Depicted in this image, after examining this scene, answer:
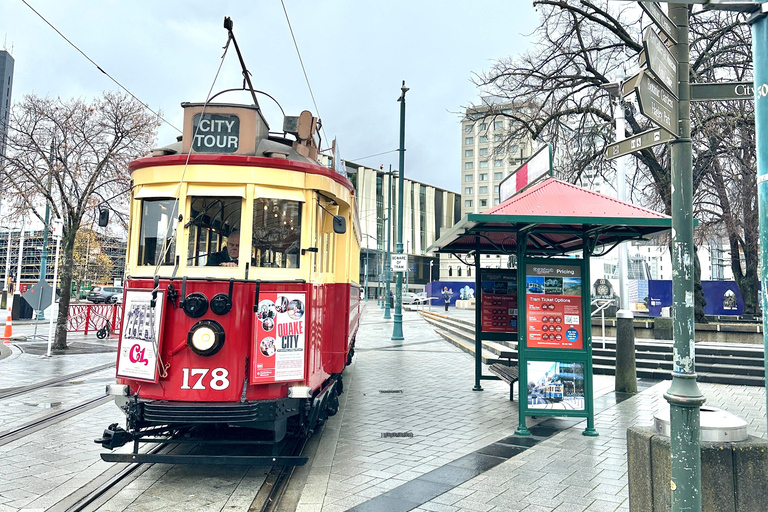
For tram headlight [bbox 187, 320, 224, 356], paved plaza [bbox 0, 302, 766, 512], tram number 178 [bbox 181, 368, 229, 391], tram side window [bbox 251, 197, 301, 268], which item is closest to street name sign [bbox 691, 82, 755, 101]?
paved plaza [bbox 0, 302, 766, 512]

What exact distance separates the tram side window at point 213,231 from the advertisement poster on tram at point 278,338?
22.3 inches

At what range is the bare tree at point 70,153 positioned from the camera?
520 inches

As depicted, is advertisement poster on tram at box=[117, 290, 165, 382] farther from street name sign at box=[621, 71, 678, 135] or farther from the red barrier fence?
the red barrier fence

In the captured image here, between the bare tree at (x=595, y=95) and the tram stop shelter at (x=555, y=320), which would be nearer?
the tram stop shelter at (x=555, y=320)

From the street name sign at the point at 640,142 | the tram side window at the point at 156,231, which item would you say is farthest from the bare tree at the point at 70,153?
the street name sign at the point at 640,142

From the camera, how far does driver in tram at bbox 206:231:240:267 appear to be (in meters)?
5.05

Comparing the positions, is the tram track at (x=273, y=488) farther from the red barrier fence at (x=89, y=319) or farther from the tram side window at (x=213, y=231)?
the red barrier fence at (x=89, y=319)

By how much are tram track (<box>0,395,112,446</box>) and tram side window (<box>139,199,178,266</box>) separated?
3.16 metres

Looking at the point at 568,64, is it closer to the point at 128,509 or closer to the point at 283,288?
the point at 283,288

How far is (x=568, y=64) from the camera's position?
47.2ft

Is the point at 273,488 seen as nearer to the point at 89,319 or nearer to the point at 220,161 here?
the point at 220,161

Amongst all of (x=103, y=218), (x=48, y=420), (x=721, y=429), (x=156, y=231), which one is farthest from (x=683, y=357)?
(x=48, y=420)

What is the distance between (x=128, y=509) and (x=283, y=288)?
2.21 m

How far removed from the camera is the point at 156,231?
5.21 meters
